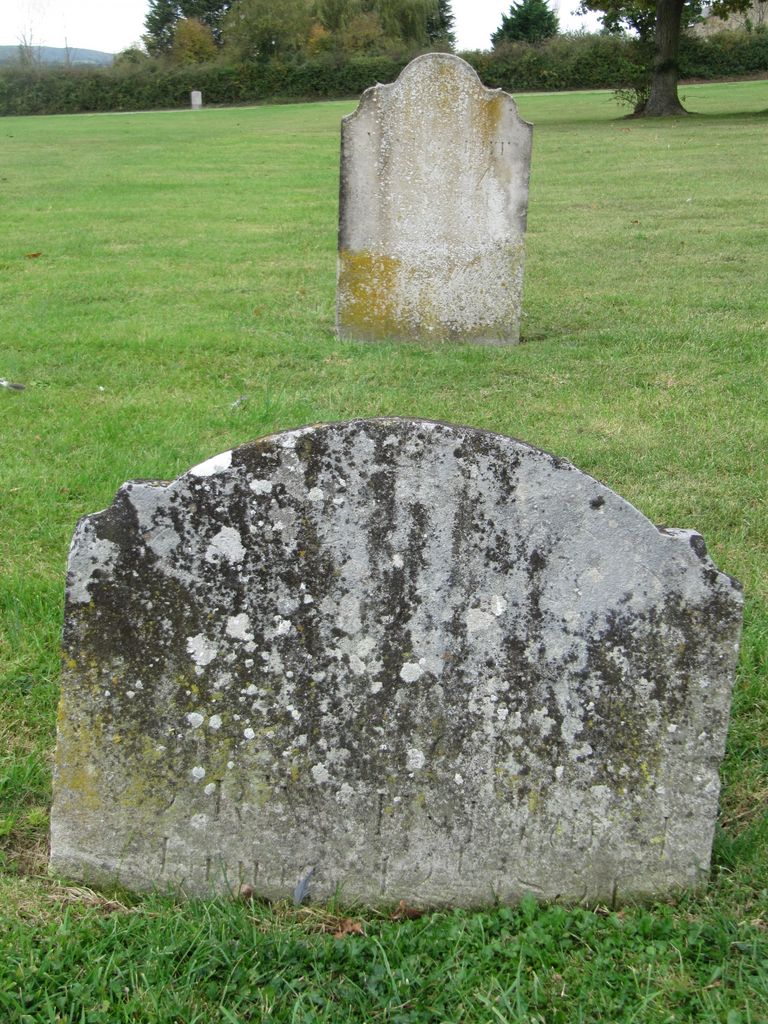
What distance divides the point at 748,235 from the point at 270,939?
476 inches

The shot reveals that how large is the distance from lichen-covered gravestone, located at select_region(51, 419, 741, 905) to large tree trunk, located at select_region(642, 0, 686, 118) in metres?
29.8

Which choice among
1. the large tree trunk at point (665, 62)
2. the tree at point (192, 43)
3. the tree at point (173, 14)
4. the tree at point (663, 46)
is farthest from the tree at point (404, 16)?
the large tree trunk at point (665, 62)

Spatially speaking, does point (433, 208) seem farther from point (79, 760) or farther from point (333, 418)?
point (79, 760)

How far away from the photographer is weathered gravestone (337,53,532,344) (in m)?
7.68

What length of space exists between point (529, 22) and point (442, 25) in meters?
7.24

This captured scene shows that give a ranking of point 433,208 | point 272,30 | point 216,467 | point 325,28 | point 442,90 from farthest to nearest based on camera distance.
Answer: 1. point 325,28
2. point 272,30
3. point 433,208
4. point 442,90
5. point 216,467

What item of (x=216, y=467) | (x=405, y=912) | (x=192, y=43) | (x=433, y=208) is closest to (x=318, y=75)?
(x=192, y=43)

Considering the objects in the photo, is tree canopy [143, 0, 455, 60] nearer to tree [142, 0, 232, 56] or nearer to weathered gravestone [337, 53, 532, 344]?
tree [142, 0, 232, 56]

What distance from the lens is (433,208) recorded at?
26.2ft

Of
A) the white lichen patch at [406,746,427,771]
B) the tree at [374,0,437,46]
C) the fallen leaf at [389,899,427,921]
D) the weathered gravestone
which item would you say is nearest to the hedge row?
the tree at [374,0,437,46]

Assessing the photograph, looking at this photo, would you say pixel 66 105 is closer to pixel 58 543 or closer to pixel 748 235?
pixel 748 235

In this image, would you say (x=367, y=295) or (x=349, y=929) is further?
(x=367, y=295)

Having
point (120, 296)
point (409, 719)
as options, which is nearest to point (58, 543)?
point (409, 719)

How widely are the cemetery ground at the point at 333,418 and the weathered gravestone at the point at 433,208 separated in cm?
36
